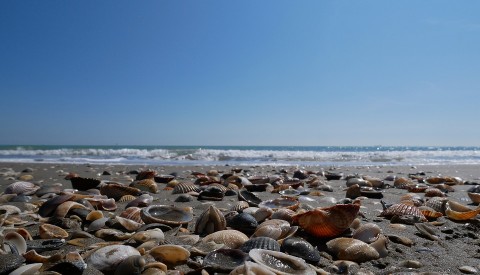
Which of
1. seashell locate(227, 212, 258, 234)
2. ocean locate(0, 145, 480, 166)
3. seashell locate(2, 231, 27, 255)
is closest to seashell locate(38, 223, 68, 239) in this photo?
seashell locate(2, 231, 27, 255)

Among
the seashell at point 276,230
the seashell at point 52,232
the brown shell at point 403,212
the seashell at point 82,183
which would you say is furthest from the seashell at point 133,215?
the brown shell at point 403,212

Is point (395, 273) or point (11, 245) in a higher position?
point (11, 245)

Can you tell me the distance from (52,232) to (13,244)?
17.9 inches

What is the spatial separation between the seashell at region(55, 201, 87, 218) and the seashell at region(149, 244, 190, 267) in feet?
4.44

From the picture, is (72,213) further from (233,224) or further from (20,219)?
(233,224)

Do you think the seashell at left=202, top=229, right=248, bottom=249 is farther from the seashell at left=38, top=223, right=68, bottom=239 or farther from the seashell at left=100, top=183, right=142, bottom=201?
the seashell at left=100, top=183, right=142, bottom=201

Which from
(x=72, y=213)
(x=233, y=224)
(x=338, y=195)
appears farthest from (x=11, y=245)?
(x=338, y=195)

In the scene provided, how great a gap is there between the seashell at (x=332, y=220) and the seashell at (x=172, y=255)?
0.95 meters

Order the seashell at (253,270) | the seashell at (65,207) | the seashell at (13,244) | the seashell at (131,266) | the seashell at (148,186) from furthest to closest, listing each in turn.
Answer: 1. the seashell at (148,186)
2. the seashell at (65,207)
3. the seashell at (13,244)
4. the seashell at (131,266)
5. the seashell at (253,270)

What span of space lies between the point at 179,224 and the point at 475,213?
2.57 meters

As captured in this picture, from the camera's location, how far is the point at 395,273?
1798 millimetres

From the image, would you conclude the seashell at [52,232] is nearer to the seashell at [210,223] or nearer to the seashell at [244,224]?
the seashell at [210,223]

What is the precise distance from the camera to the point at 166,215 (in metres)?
2.78

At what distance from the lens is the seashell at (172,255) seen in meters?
1.84
